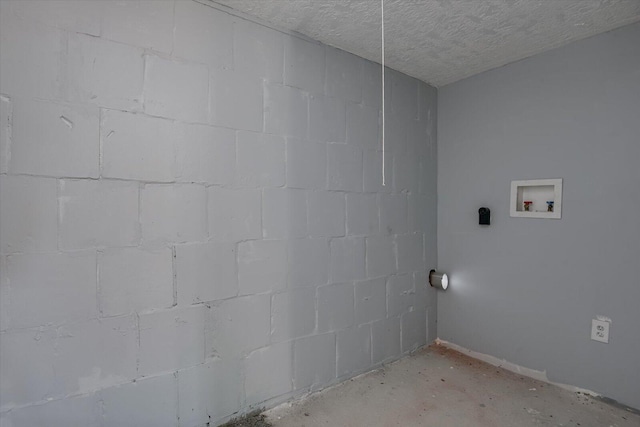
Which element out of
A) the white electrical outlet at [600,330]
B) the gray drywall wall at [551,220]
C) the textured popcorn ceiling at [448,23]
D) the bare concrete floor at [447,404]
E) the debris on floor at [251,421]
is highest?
the textured popcorn ceiling at [448,23]

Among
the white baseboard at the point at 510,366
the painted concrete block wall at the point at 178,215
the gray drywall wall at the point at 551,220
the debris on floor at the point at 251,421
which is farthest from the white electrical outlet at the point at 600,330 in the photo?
the debris on floor at the point at 251,421

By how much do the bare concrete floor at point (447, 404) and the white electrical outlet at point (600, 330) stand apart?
348 mm

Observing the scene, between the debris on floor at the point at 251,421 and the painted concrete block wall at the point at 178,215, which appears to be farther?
the debris on floor at the point at 251,421

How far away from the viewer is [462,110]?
2543mm

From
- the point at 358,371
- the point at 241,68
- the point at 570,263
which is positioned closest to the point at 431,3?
the point at 241,68

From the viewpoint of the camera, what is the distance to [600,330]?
188 cm

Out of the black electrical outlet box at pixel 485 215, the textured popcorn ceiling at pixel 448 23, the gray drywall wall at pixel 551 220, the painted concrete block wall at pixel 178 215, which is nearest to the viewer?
the painted concrete block wall at pixel 178 215

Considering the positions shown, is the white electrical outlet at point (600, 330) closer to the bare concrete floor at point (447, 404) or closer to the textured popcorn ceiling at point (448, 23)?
the bare concrete floor at point (447, 404)

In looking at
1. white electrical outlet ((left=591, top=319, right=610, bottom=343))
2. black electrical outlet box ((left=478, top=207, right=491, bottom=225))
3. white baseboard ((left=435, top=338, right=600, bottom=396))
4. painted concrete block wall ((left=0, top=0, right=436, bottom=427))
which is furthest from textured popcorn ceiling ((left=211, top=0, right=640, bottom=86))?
white baseboard ((left=435, top=338, right=600, bottom=396))

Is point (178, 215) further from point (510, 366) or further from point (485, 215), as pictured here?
point (510, 366)

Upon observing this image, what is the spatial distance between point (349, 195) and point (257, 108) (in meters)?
0.77

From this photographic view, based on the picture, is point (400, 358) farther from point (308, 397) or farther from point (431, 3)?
point (431, 3)

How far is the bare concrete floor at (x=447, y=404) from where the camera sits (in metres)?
1.71

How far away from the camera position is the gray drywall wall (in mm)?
1803
